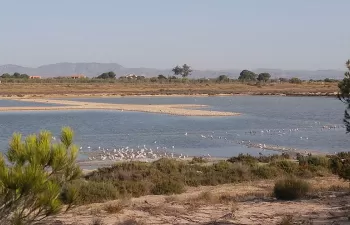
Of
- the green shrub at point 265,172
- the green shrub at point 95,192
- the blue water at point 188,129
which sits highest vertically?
the green shrub at point 95,192

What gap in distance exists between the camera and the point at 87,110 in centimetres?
6047

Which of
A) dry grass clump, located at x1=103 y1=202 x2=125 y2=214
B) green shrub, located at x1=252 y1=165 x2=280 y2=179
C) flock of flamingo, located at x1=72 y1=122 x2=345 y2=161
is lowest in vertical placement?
flock of flamingo, located at x1=72 y1=122 x2=345 y2=161

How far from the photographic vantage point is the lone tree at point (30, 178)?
7.09 m

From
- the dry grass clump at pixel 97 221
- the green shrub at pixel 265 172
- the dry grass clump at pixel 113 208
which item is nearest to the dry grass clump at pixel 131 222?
the dry grass clump at pixel 97 221

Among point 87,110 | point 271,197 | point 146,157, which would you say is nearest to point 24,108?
point 87,110

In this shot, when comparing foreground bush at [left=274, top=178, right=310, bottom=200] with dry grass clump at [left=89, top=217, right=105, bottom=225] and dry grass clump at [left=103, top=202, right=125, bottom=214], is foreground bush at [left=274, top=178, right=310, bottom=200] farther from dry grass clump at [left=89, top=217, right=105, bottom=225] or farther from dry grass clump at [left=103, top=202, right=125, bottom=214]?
dry grass clump at [left=89, top=217, right=105, bottom=225]

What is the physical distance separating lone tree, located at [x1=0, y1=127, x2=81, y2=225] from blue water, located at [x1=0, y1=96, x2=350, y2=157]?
21000mm

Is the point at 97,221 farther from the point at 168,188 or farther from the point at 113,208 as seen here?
the point at 168,188

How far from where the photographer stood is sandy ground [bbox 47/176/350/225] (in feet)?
40.0

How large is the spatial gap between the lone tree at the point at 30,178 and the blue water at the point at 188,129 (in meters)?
21.0

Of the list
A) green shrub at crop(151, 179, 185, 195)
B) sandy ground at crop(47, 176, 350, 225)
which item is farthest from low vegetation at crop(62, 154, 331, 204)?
sandy ground at crop(47, 176, 350, 225)

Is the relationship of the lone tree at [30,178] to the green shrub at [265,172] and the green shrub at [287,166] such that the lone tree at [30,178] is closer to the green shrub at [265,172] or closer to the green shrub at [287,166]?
the green shrub at [265,172]

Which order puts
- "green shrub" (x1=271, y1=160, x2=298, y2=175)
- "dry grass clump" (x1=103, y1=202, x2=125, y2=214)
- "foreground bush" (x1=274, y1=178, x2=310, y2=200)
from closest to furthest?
"dry grass clump" (x1=103, y1=202, x2=125, y2=214)
"foreground bush" (x1=274, y1=178, x2=310, y2=200)
"green shrub" (x1=271, y1=160, x2=298, y2=175)

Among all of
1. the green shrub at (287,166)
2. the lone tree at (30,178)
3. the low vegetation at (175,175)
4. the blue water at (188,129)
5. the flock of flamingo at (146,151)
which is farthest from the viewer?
the blue water at (188,129)
